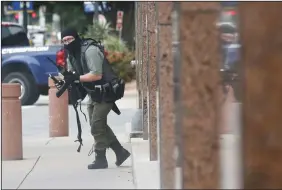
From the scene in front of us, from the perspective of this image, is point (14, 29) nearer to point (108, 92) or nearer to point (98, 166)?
point (98, 166)

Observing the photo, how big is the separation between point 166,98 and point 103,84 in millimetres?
2444

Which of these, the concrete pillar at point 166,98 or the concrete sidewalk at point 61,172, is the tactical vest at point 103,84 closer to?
the concrete sidewalk at point 61,172

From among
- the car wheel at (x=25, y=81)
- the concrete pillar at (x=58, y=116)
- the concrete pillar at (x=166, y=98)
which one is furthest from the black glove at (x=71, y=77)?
the car wheel at (x=25, y=81)

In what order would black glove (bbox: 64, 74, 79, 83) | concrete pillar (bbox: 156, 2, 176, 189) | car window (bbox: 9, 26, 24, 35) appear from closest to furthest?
1. concrete pillar (bbox: 156, 2, 176, 189)
2. black glove (bbox: 64, 74, 79, 83)
3. car window (bbox: 9, 26, 24, 35)

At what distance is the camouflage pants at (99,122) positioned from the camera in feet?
27.3

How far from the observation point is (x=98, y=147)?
8516 millimetres

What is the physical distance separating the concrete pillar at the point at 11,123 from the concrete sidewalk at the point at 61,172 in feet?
0.53

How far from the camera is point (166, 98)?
592 centimetres

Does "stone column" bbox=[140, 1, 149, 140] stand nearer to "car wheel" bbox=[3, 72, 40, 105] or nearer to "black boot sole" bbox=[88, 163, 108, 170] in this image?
"black boot sole" bbox=[88, 163, 108, 170]

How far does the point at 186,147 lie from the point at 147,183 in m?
2.49

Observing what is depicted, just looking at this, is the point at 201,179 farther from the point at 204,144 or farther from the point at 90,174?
the point at 90,174

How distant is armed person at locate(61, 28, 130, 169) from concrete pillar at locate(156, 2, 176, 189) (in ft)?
7.36

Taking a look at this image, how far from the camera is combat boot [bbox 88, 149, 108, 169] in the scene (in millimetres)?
8555

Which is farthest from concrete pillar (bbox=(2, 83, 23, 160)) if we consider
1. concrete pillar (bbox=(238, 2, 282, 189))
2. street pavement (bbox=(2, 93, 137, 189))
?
concrete pillar (bbox=(238, 2, 282, 189))
